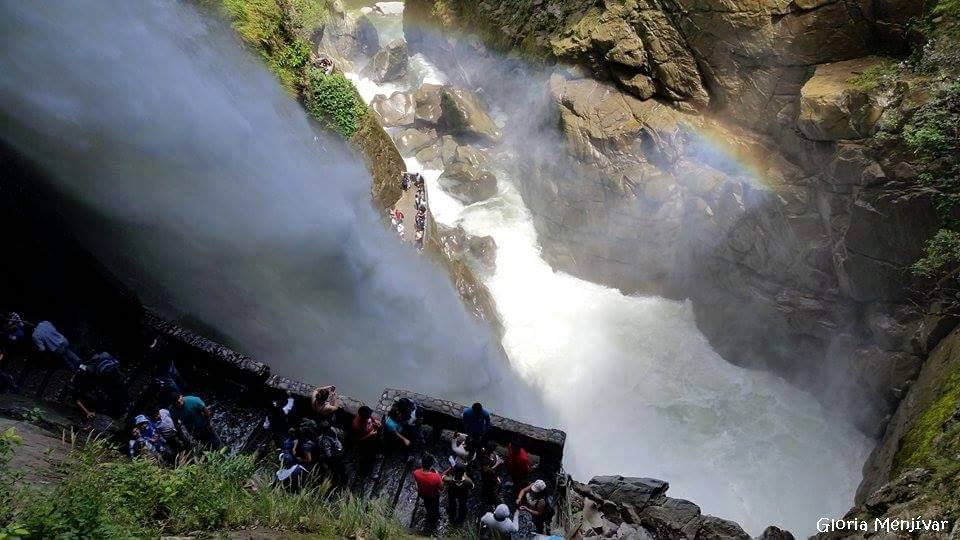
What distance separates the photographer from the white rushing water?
15.6m

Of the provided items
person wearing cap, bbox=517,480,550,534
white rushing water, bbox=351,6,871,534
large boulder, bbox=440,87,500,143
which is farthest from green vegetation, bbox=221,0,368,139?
large boulder, bbox=440,87,500,143

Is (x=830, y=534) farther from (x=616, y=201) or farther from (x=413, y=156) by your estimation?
(x=413, y=156)

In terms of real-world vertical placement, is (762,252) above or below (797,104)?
below

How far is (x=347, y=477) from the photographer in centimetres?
751

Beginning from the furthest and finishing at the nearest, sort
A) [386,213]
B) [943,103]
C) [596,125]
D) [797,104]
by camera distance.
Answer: [596,125] < [797,104] < [386,213] < [943,103]

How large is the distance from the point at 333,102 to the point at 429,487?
979 centimetres

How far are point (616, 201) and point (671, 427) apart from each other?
783cm

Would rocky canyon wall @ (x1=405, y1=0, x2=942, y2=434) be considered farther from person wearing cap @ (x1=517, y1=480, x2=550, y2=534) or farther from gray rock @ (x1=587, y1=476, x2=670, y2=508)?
person wearing cap @ (x1=517, y1=480, x2=550, y2=534)

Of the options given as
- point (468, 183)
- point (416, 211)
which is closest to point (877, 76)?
point (416, 211)

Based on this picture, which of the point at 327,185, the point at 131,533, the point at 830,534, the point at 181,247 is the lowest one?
the point at 131,533

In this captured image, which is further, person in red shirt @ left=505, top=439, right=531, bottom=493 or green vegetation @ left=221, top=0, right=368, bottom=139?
green vegetation @ left=221, top=0, right=368, bottom=139

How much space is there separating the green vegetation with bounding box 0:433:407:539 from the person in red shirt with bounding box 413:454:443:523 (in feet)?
1.61

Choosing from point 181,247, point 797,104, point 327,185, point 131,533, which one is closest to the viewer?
point 131,533

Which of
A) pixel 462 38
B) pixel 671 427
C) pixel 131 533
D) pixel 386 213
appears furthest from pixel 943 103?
pixel 462 38
